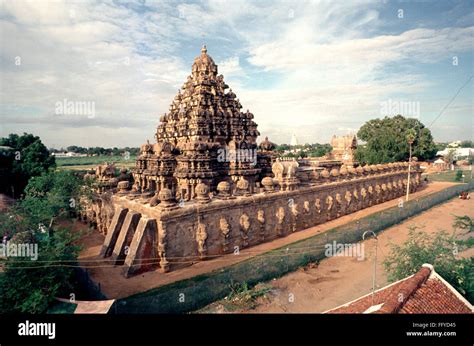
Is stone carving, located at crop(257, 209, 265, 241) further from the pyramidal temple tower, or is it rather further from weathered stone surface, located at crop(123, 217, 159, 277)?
weathered stone surface, located at crop(123, 217, 159, 277)

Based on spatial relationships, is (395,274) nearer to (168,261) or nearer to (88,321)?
(168,261)

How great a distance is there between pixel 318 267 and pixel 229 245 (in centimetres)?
457

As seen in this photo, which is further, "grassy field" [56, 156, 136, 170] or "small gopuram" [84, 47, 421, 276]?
"grassy field" [56, 156, 136, 170]

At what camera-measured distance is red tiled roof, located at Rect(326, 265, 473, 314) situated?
257 inches

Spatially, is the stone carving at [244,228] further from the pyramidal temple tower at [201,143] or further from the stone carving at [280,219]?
the pyramidal temple tower at [201,143]

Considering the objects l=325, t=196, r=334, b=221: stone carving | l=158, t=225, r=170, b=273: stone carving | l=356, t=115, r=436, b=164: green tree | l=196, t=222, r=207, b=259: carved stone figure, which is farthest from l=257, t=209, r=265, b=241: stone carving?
l=356, t=115, r=436, b=164: green tree

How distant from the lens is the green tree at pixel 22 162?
24375 mm

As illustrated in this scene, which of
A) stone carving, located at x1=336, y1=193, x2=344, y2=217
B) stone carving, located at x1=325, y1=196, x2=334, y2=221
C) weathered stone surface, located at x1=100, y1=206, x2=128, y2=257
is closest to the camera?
weathered stone surface, located at x1=100, y1=206, x2=128, y2=257

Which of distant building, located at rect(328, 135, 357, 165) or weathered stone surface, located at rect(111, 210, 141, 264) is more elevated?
distant building, located at rect(328, 135, 357, 165)

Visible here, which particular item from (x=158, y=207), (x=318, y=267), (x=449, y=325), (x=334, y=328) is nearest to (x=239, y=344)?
(x=334, y=328)

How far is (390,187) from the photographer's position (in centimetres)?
2702

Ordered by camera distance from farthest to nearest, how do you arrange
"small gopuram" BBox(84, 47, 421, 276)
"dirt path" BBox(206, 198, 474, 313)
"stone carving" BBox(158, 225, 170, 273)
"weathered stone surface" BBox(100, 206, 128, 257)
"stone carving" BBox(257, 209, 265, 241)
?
"stone carving" BBox(257, 209, 265, 241), "weathered stone surface" BBox(100, 206, 128, 257), "small gopuram" BBox(84, 47, 421, 276), "stone carving" BBox(158, 225, 170, 273), "dirt path" BBox(206, 198, 474, 313)

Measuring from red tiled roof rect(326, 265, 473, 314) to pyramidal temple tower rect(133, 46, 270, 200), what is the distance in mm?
10551

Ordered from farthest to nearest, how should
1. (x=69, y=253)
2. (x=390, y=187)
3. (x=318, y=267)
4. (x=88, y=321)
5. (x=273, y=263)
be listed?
(x=390, y=187), (x=318, y=267), (x=273, y=263), (x=69, y=253), (x=88, y=321)
